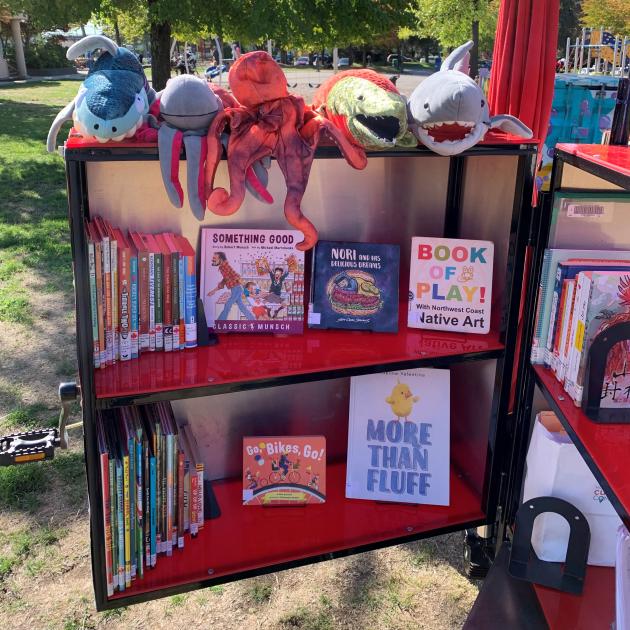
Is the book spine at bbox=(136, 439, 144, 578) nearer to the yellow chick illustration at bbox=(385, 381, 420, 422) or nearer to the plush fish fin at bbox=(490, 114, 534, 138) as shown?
the yellow chick illustration at bbox=(385, 381, 420, 422)

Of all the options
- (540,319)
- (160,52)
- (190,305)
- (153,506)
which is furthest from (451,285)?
(160,52)

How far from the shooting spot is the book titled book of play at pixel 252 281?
208 cm

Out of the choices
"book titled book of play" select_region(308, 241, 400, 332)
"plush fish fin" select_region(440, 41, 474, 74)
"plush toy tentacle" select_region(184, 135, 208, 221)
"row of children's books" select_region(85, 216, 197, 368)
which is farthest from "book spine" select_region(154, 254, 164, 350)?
"plush fish fin" select_region(440, 41, 474, 74)

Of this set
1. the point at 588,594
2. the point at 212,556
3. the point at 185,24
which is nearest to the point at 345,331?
the point at 212,556

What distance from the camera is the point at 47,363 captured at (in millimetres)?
3643

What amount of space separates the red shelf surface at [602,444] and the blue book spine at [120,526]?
1.25 metres

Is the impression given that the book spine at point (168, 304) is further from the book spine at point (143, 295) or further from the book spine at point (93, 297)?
the book spine at point (93, 297)

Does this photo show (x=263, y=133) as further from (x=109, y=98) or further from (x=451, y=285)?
(x=451, y=285)

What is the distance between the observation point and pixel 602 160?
1615 mm

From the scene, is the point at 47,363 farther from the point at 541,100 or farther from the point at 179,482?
the point at 541,100

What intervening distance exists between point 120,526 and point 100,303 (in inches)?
26.5

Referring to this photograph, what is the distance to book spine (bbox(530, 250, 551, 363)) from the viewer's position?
6.30 feet

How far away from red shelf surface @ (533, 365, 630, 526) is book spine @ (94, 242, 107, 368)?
126 cm

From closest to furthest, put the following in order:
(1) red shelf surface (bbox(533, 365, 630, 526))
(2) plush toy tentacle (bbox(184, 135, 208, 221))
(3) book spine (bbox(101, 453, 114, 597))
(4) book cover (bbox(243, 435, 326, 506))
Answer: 1. (1) red shelf surface (bbox(533, 365, 630, 526))
2. (2) plush toy tentacle (bbox(184, 135, 208, 221))
3. (3) book spine (bbox(101, 453, 114, 597))
4. (4) book cover (bbox(243, 435, 326, 506))
